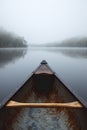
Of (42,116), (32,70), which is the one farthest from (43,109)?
(32,70)

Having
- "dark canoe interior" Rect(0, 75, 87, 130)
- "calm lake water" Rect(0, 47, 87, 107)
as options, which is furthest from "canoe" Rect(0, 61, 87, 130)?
"calm lake water" Rect(0, 47, 87, 107)

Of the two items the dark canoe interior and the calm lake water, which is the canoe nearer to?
the dark canoe interior

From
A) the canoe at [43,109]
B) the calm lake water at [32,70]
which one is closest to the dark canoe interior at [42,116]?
the canoe at [43,109]

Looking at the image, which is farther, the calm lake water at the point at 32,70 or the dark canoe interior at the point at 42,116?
the calm lake water at the point at 32,70

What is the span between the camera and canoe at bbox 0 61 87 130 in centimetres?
409

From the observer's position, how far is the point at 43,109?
5082 mm

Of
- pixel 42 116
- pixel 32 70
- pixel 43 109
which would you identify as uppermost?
pixel 43 109

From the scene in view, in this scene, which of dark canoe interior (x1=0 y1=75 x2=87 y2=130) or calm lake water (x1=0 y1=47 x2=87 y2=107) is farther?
calm lake water (x1=0 y1=47 x2=87 y2=107)

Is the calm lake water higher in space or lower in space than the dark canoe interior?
lower

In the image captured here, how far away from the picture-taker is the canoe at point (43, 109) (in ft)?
13.4

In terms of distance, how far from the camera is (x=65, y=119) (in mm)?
4598

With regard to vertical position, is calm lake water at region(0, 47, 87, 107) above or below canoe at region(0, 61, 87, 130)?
below

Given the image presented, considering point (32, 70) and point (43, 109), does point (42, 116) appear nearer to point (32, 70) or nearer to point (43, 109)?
point (43, 109)

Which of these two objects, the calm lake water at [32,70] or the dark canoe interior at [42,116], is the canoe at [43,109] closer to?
the dark canoe interior at [42,116]
